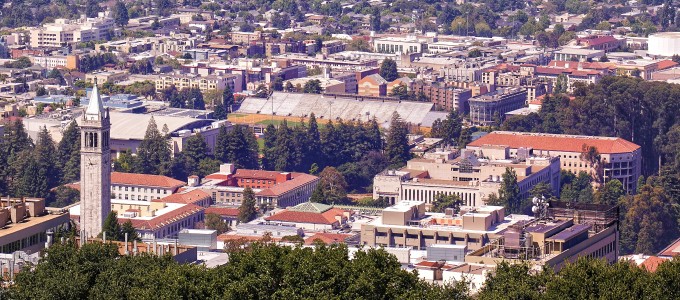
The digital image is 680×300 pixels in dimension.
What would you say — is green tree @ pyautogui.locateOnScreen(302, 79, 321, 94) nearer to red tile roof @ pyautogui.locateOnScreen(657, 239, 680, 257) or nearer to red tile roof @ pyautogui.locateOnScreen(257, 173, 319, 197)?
red tile roof @ pyautogui.locateOnScreen(257, 173, 319, 197)

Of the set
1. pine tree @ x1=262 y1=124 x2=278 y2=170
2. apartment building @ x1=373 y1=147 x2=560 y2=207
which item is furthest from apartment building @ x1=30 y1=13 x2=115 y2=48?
apartment building @ x1=373 y1=147 x2=560 y2=207

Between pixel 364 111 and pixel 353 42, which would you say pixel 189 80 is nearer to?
pixel 364 111

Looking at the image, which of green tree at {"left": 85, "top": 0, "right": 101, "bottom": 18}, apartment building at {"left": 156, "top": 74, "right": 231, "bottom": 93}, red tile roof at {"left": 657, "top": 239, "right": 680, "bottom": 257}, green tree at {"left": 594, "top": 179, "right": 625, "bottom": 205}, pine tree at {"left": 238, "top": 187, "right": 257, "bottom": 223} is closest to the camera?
red tile roof at {"left": 657, "top": 239, "right": 680, "bottom": 257}

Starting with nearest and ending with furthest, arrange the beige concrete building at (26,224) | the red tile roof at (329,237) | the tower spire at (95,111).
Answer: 1. the beige concrete building at (26,224)
2. the tower spire at (95,111)
3. the red tile roof at (329,237)

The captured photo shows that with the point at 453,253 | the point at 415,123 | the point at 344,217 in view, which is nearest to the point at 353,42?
the point at 415,123

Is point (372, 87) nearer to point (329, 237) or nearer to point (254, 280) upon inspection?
point (329, 237)

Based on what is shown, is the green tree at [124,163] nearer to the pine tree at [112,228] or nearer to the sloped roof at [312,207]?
the sloped roof at [312,207]

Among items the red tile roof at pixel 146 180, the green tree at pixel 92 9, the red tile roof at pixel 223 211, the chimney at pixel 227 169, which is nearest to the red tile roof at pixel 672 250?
the red tile roof at pixel 223 211
